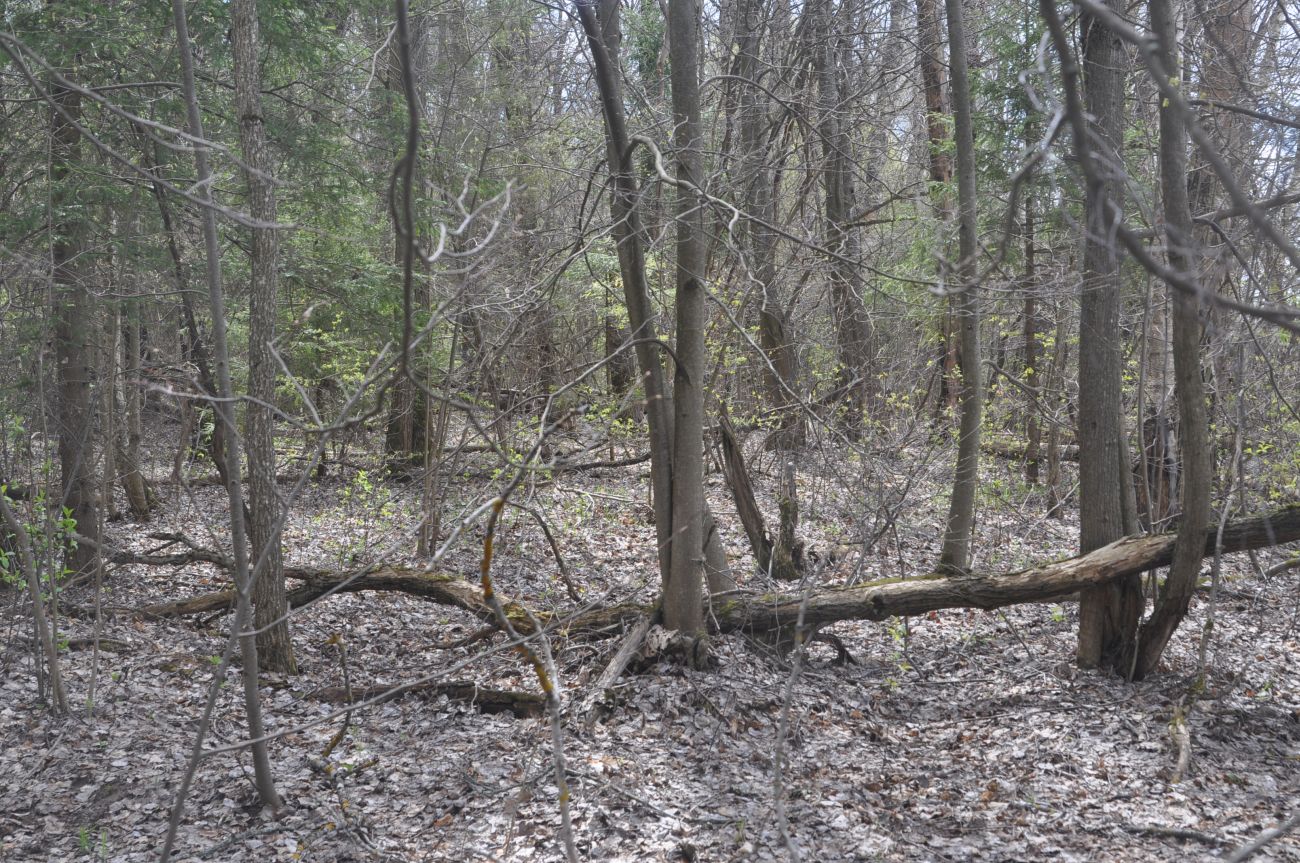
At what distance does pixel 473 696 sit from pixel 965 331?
495cm

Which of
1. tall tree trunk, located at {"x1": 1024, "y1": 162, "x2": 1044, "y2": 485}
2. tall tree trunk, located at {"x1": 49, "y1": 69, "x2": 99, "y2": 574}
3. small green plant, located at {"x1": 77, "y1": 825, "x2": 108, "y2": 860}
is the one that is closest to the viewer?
small green plant, located at {"x1": 77, "y1": 825, "x2": 108, "y2": 860}

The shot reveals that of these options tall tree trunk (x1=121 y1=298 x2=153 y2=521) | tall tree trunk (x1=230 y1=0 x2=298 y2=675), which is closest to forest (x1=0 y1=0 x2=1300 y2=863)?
tall tree trunk (x1=230 y1=0 x2=298 y2=675)

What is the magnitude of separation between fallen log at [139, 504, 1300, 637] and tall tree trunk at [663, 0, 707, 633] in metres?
0.34

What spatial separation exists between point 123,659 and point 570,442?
8.50 m

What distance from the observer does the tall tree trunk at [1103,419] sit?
19.6 ft

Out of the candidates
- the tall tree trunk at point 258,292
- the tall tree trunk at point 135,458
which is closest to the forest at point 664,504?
the tall tree trunk at point 258,292

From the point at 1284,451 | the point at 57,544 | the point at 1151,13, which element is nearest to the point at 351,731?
the point at 57,544

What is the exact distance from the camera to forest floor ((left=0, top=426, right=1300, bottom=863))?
4.44 metres

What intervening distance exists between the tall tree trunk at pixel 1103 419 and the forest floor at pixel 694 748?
1.17ft

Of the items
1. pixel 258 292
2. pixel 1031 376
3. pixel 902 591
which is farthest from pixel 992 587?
pixel 1031 376

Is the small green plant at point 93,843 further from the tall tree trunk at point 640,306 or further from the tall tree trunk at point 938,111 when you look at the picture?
the tall tree trunk at point 938,111

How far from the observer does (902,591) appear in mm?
6461

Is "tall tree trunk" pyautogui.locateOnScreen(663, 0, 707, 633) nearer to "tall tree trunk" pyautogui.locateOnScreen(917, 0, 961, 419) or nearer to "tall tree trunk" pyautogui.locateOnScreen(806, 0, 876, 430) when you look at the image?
"tall tree trunk" pyautogui.locateOnScreen(806, 0, 876, 430)

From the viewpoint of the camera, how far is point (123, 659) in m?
6.84
